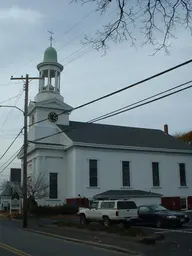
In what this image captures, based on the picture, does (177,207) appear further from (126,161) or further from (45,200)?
(45,200)

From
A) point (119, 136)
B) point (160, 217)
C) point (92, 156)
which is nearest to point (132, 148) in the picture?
point (119, 136)

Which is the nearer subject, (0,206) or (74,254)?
(74,254)

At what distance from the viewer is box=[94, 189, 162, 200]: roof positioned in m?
44.3

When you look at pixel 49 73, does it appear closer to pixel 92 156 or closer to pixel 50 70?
pixel 50 70

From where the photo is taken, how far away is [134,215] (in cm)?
Answer: 2436

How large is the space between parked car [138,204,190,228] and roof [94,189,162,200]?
17.6 meters

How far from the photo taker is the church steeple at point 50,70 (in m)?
51.9

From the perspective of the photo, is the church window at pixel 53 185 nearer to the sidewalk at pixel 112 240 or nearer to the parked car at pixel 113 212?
the parked car at pixel 113 212

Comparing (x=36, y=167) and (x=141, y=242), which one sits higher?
(x=36, y=167)

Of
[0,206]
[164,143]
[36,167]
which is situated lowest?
[0,206]

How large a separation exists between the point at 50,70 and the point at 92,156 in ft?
46.9

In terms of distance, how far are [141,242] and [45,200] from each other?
1231 inches

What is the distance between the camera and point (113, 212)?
24016 mm

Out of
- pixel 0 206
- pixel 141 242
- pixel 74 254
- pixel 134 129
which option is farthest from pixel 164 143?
pixel 0 206
